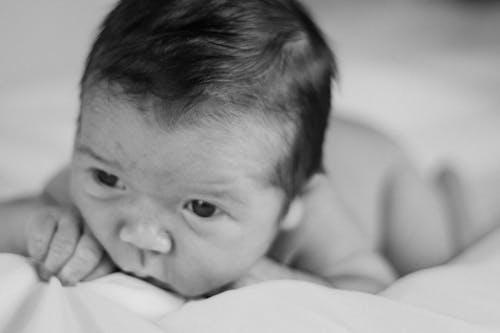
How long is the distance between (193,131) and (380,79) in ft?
3.11

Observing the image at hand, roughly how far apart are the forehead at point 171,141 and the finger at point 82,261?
0.43 ft

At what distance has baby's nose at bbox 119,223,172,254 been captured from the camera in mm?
738

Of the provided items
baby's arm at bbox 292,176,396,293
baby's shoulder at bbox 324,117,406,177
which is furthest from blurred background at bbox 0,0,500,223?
baby's arm at bbox 292,176,396,293

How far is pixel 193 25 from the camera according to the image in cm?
73

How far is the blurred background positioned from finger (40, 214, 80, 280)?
356 millimetres

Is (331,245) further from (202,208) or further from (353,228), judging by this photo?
(202,208)

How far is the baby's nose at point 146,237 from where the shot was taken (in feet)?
2.42

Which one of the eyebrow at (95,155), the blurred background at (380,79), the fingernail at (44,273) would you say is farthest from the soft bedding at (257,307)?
the blurred background at (380,79)

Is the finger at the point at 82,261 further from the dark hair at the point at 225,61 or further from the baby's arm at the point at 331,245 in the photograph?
the baby's arm at the point at 331,245

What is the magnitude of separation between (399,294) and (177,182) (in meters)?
0.27

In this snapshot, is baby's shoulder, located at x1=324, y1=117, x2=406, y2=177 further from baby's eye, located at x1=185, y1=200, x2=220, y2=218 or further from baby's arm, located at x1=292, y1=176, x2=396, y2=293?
baby's eye, located at x1=185, y1=200, x2=220, y2=218

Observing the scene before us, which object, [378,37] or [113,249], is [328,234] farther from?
[378,37]

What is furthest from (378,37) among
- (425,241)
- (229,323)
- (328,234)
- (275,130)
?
(229,323)

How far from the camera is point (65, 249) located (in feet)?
2.62
